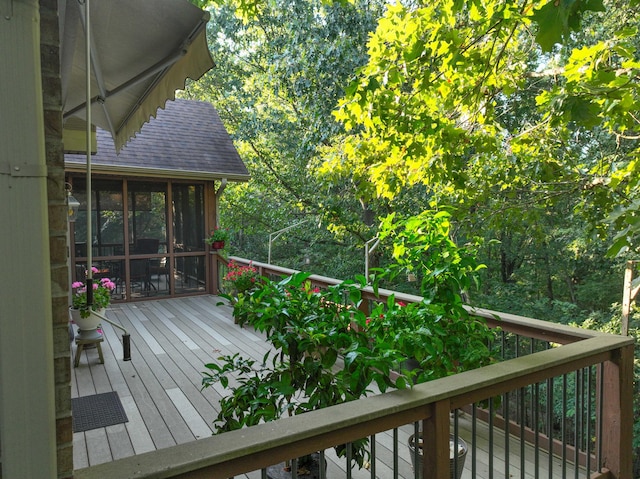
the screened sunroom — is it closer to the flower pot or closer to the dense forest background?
the flower pot

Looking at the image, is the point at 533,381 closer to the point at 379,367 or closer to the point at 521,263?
the point at 379,367

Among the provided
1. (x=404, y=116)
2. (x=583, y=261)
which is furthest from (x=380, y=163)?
(x=583, y=261)

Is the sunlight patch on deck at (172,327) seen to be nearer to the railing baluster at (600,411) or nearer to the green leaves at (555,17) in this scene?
the railing baluster at (600,411)

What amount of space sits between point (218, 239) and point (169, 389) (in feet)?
15.1

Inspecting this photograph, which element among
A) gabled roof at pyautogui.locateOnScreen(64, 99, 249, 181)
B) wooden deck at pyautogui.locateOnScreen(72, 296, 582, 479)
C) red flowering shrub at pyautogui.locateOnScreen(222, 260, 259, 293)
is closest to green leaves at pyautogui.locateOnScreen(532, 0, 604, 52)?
wooden deck at pyautogui.locateOnScreen(72, 296, 582, 479)

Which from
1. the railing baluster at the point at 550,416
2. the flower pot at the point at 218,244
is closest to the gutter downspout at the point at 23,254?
the railing baluster at the point at 550,416

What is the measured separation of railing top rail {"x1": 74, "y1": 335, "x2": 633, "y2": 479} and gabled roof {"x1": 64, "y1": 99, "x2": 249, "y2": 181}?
639 cm

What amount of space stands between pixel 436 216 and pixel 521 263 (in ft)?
40.4

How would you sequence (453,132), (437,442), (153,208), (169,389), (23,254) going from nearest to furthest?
(23,254) → (437,442) → (453,132) → (169,389) → (153,208)

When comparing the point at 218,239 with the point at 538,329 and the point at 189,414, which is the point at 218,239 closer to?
the point at 189,414

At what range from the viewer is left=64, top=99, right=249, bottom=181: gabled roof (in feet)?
24.4

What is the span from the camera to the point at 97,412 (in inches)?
137

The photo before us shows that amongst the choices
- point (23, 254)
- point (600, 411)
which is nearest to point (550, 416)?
point (600, 411)

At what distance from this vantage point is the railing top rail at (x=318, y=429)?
1.21 m
